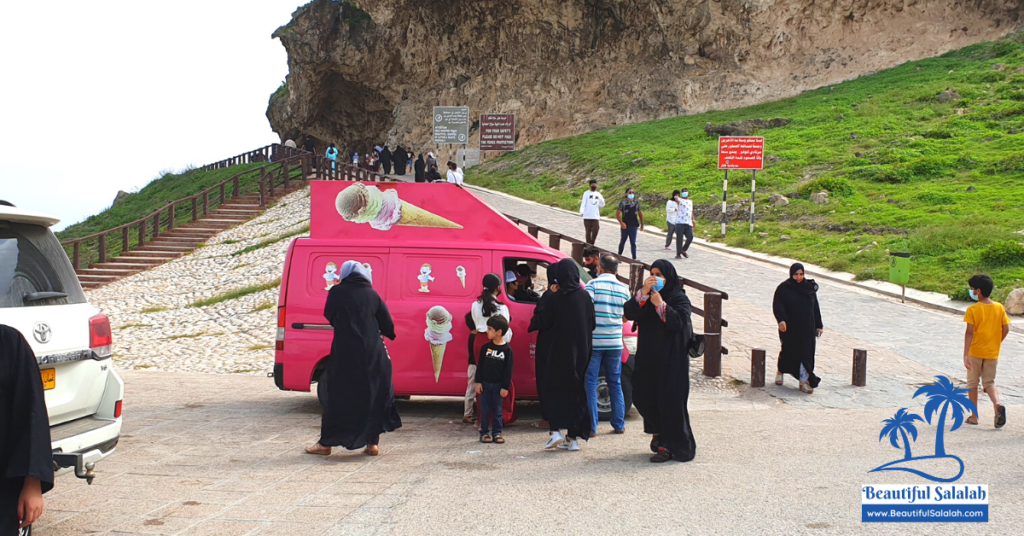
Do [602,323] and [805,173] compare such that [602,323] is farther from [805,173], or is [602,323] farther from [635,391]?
[805,173]

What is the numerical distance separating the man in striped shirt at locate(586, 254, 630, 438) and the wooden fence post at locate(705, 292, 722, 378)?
3.16 m

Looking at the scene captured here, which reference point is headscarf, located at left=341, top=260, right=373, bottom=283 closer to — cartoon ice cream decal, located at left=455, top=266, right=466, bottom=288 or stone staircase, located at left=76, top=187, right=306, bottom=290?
cartoon ice cream decal, located at left=455, top=266, right=466, bottom=288

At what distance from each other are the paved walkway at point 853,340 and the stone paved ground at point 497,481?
4.24ft

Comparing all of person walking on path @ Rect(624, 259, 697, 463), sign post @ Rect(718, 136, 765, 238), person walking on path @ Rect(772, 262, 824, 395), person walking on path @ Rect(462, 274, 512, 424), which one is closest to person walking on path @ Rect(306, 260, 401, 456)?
person walking on path @ Rect(462, 274, 512, 424)

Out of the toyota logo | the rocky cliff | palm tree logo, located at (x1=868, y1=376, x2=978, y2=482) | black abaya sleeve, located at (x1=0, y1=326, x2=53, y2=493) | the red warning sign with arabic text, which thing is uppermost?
the rocky cliff

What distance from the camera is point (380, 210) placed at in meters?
8.90

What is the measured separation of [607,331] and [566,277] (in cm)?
74

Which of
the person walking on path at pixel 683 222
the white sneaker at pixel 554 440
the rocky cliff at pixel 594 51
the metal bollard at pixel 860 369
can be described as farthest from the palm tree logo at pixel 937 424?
the rocky cliff at pixel 594 51

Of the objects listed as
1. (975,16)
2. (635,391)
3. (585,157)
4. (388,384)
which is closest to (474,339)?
(388,384)

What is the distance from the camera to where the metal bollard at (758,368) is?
987 cm

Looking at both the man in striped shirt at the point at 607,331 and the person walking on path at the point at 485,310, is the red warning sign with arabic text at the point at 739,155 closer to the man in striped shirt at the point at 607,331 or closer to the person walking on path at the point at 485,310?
the man in striped shirt at the point at 607,331

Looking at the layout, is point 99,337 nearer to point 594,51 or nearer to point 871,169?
point 871,169

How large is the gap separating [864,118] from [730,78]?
13.1 metres

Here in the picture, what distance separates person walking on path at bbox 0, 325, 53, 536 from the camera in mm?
3332
